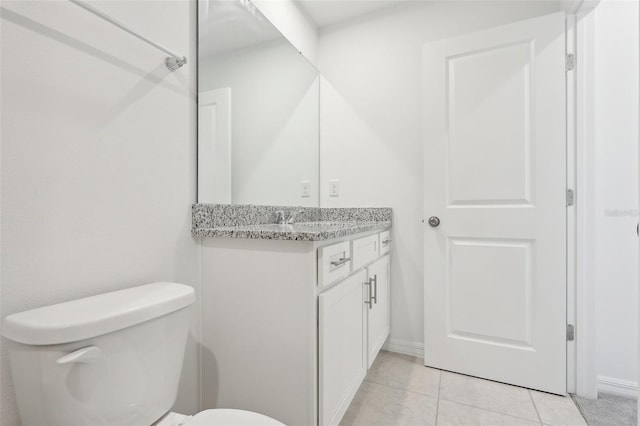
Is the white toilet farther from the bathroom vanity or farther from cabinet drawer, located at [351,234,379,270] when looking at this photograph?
cabinet drawer, located at [351,234,379,270]

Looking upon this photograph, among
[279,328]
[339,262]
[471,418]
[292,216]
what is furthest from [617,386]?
[292,216]

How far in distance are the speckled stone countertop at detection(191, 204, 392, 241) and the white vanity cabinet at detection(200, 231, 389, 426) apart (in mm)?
35

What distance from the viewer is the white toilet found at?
2.05 feet

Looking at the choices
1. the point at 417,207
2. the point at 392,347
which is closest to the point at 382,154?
the point at 417,207

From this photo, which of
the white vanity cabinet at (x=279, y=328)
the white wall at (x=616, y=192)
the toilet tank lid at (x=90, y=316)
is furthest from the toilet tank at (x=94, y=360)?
the white wall at (x=616, y=192)

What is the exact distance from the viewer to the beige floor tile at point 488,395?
4.73 feet

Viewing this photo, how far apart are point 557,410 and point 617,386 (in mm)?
431

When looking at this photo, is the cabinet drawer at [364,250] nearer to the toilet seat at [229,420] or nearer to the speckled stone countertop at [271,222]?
the speckled stone countertop at [271,222]

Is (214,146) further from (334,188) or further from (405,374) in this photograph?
(405,374)

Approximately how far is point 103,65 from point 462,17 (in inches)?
76.3

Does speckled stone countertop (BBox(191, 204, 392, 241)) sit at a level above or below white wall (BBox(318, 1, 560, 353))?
below

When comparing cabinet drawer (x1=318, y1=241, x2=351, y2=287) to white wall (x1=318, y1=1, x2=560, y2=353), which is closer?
cabinet drawer (x1=318, y1=241, x2=351, y2=287)

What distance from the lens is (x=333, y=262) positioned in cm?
114

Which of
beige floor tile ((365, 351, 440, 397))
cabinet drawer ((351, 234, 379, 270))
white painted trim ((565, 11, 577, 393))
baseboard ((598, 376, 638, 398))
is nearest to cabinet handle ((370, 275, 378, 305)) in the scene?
cabinet drawer ((351, 234, 379, 270))
